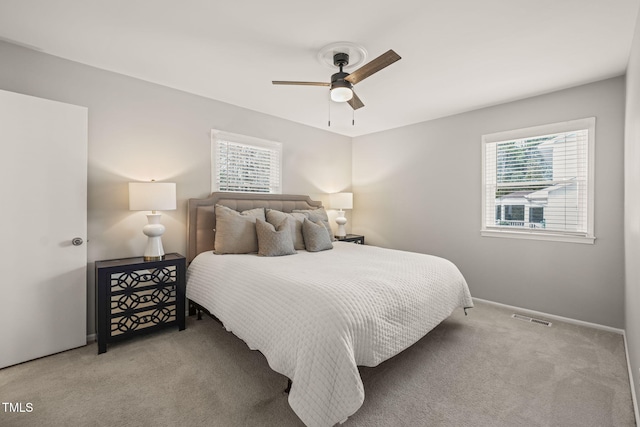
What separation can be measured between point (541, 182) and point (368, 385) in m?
3.06

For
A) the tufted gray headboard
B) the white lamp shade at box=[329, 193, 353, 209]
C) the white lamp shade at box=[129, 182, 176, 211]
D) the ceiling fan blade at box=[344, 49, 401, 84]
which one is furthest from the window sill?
the white lamp shade at box=[129, 182, 176, 211]

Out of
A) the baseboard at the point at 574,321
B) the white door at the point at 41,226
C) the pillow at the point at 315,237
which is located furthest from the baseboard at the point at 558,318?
the white door at the point at 41,226

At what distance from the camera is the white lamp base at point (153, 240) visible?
2799 millimetres

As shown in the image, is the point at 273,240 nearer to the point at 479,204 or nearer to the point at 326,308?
the point at 326,308

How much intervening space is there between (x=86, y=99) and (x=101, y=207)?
3.41ft

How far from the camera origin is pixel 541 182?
336 centimetres

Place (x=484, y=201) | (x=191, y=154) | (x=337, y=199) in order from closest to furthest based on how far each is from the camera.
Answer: (x=191, y=154) < (x=484, y=201) < (x=337, y=199)

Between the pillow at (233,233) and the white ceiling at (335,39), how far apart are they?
1.45 metres

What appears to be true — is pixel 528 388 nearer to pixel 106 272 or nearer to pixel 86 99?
pixel 106 272

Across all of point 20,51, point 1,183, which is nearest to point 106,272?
point 1,183

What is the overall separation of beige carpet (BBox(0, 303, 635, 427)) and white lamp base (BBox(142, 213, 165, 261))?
2.52 feet

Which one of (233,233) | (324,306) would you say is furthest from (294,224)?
(324,306)

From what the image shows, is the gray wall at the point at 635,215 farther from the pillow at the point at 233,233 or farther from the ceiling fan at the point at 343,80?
the pillow at the point at 233,233

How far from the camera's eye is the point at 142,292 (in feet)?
8.91
